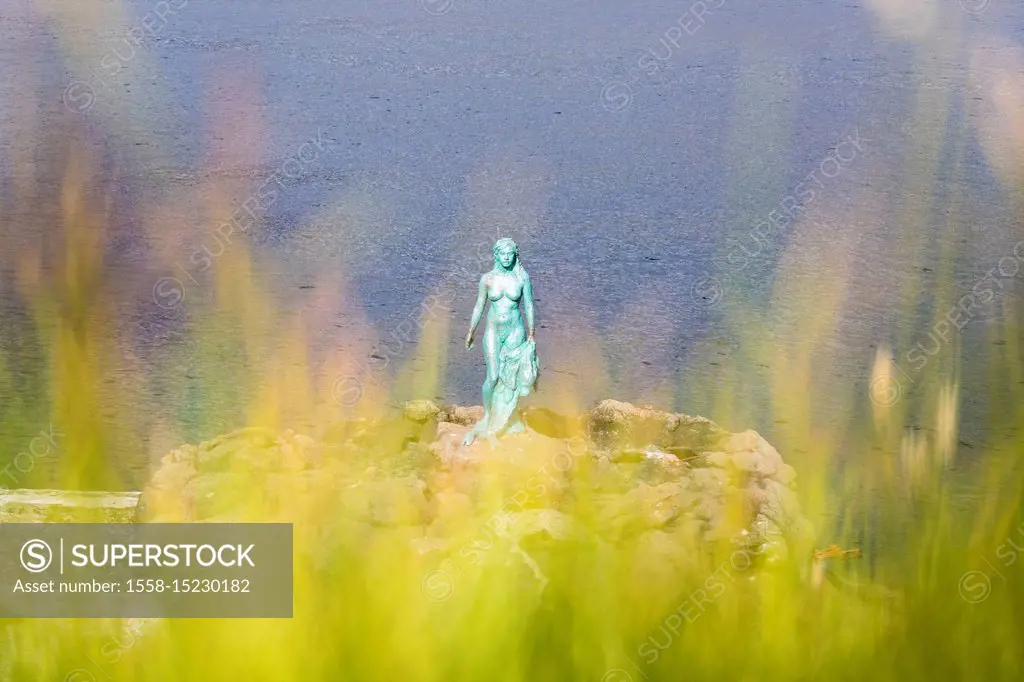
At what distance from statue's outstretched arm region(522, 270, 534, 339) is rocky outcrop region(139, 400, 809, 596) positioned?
1.01 metres

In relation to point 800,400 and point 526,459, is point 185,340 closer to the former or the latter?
point 526,459

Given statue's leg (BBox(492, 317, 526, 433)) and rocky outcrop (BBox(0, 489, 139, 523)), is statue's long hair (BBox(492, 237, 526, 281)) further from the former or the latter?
rocky outcrop (BBox(0, 489, 139, 523))

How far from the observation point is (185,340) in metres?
17.6

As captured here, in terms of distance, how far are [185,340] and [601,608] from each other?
28.4 feet

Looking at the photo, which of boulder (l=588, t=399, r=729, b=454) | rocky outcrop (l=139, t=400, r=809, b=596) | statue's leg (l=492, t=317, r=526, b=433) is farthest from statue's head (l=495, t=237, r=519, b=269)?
boulder (l=588, t=399, r=729, b=454)

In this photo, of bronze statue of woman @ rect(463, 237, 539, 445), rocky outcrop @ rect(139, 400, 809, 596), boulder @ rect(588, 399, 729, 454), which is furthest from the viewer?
boulder @ rect(588, 399, 729, 454)

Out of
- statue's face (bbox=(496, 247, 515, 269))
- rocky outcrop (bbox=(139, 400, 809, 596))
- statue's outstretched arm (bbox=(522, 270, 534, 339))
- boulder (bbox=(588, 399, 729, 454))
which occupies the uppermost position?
statue's face (bbox=(496, 247, 515, 269))

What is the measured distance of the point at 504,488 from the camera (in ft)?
40.2

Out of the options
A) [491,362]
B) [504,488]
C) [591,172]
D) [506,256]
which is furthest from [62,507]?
[591,172]

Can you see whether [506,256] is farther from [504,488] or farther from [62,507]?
[62,507]

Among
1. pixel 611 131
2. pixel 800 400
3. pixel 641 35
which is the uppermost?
pixel 641 35

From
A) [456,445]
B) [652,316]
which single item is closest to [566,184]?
[652,316]

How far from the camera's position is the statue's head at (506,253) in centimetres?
1213

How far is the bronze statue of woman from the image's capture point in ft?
40.6
